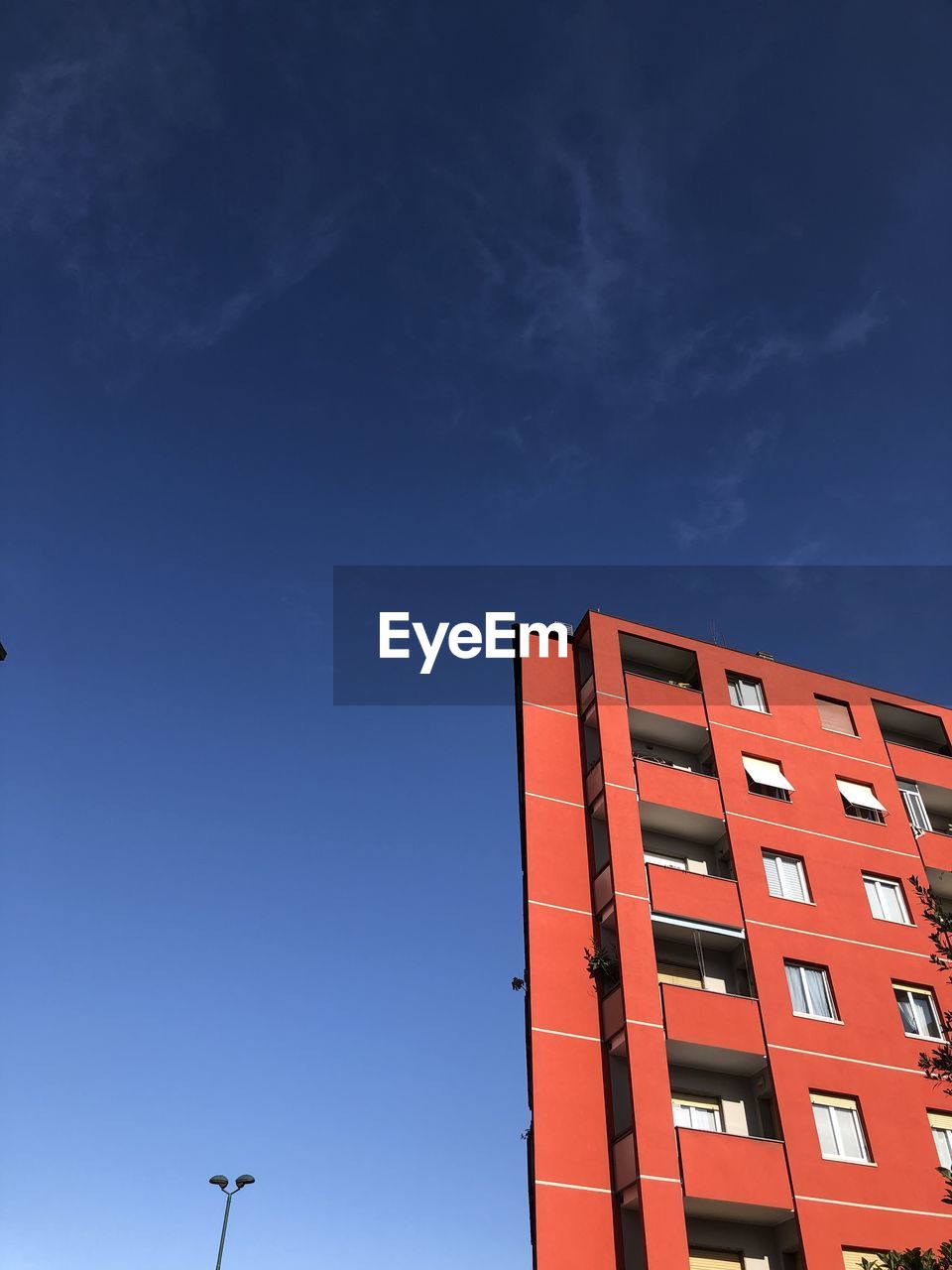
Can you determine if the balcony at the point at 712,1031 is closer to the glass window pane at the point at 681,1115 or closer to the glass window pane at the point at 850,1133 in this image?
the glass window pane at the point at 681,1115

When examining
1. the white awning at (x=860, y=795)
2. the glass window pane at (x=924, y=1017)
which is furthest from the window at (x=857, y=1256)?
the white awning at (x=860, y=795)

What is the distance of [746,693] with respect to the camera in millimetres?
31875

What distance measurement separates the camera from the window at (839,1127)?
22.8 m

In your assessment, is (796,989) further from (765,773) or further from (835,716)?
(835,716)

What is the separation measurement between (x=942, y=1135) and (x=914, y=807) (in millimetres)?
10032

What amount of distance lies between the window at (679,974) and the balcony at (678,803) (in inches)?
150

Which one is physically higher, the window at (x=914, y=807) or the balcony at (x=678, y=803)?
the window at (x=914, y=807)

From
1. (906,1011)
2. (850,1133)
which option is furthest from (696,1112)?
(906,1011)

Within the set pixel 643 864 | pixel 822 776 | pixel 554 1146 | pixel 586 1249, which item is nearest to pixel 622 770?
pixel 643 864

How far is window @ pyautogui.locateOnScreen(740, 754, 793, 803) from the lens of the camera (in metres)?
29.3

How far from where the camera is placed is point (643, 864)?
84.2 feet

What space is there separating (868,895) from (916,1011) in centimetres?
315

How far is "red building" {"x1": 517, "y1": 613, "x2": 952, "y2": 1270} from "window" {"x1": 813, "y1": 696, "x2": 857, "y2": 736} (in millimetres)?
69

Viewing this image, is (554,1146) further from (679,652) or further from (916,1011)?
(679,652)
